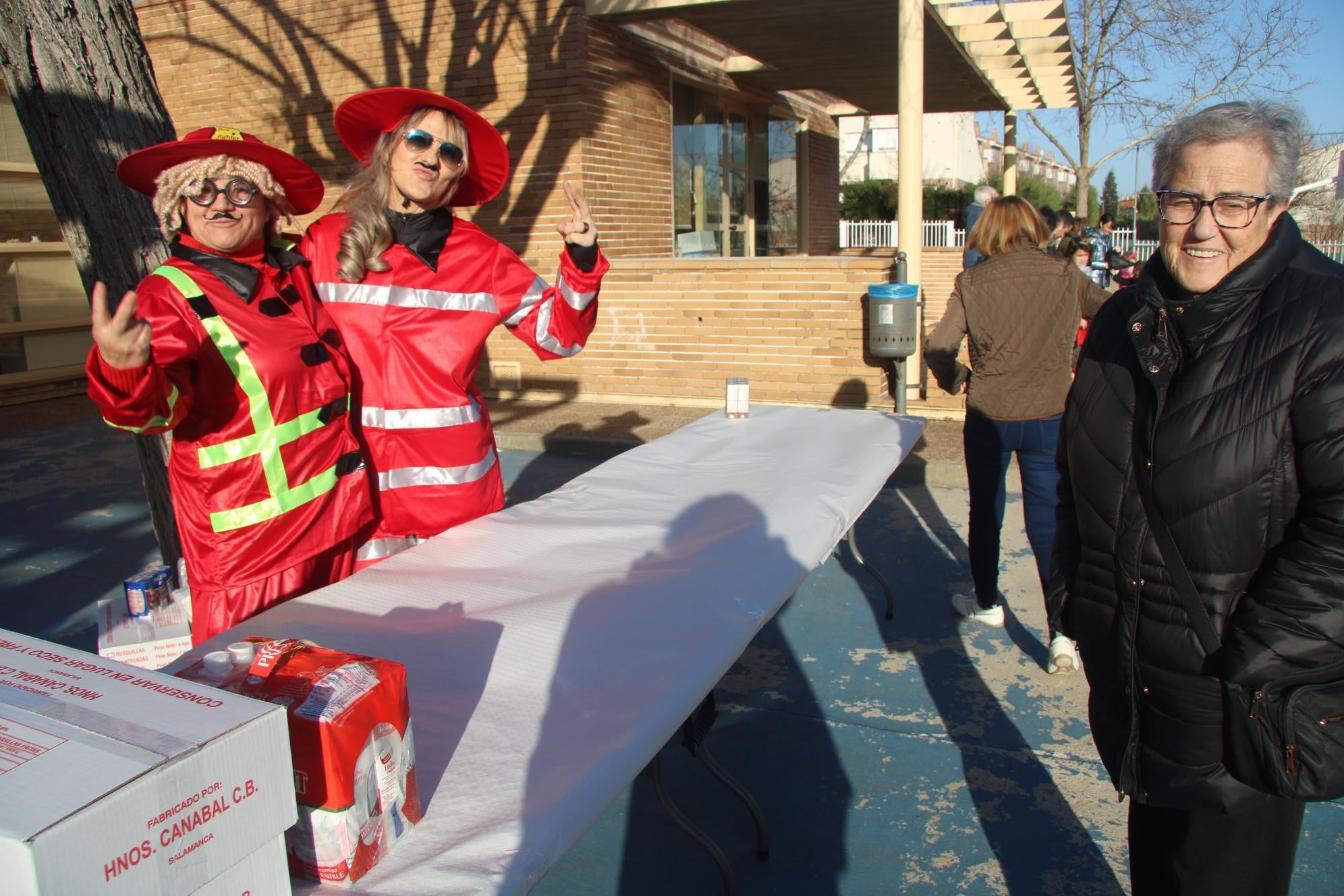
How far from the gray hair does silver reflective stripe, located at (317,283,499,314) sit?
1775 millimetres

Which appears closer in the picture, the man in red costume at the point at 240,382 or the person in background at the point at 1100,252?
the man in red costume at the point at 240,382

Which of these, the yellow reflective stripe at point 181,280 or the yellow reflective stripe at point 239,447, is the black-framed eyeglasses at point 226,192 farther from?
the yellow reflective stripe at point 239,447

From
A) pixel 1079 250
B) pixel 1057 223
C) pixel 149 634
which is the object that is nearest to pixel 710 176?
pixel 1057 223

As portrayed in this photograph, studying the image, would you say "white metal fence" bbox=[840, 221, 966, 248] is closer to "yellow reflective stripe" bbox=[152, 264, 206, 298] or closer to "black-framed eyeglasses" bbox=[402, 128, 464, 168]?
"black-framed eyeglasses" bbox=[402, 128, 464, 168]

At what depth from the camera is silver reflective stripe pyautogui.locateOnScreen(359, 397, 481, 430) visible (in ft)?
8.66

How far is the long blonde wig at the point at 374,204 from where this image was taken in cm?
254

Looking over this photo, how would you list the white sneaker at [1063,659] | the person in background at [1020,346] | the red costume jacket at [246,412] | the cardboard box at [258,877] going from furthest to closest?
the person in background at [1020,346]
the white sneaker at [1063,659]
the red costume jacket at [246,412]
the cardboard box at [258,877]

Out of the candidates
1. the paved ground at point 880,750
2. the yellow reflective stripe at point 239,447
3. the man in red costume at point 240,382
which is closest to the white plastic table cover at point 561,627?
the man in red costume at point 240,382

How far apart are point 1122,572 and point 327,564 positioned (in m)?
1.83

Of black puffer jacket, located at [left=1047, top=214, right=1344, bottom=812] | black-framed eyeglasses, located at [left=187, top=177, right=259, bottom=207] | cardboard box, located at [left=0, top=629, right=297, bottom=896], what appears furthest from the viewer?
black-framed eyeglasses, located at [left=187, top=177, right=259, bottom=207]

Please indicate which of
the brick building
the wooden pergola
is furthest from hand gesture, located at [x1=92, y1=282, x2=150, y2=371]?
the wooden pergola

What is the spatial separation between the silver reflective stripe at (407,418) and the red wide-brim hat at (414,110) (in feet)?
2.07

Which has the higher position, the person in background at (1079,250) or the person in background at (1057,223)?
the person in background at (1057,223)

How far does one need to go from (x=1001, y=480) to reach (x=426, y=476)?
8.01 feet
